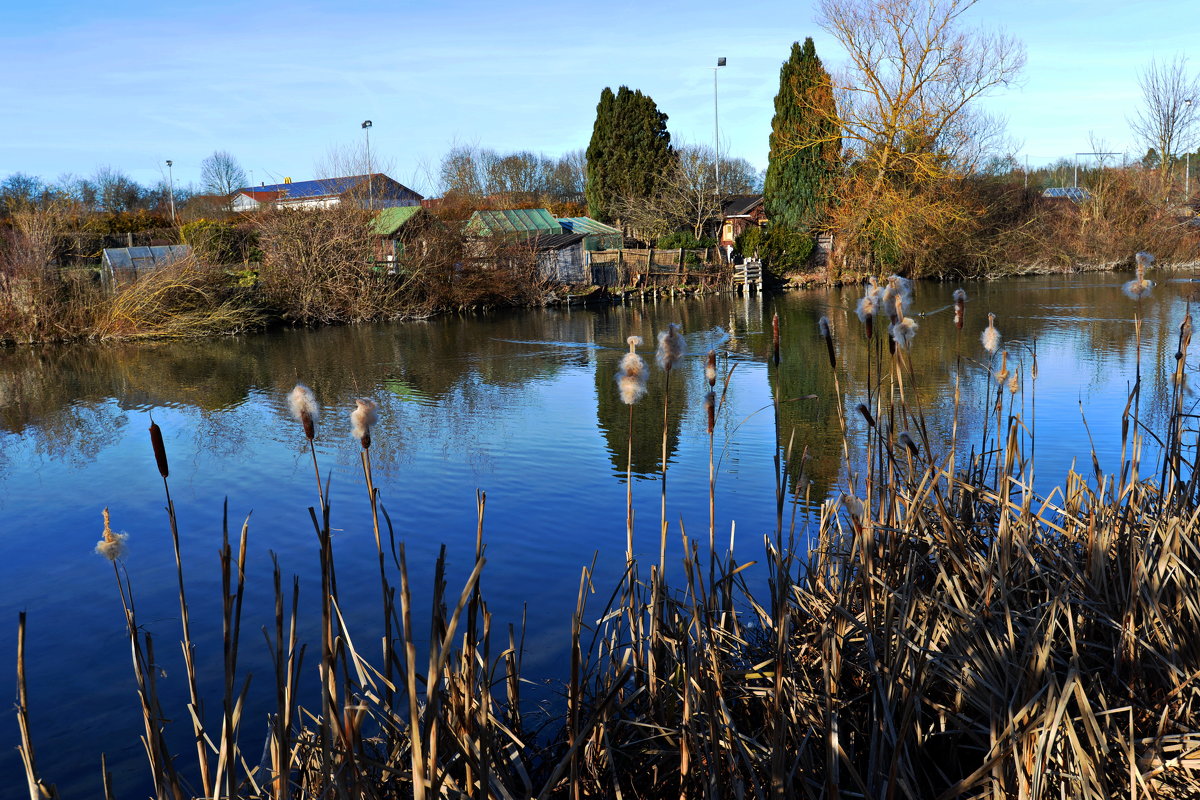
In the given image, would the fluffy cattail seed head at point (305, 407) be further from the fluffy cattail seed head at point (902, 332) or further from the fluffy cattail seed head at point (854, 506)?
the fluffy cattail seed head at point (902, 332)

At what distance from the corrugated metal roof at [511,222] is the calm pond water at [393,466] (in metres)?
10.6

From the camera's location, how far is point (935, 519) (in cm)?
352

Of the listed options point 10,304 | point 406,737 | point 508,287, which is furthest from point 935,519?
point 508,287

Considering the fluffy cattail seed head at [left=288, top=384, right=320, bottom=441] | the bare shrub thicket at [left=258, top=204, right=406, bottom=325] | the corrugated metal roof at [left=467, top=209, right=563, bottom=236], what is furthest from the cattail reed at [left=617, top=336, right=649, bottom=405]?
the corrugated metal roof at [left=467, top=209, right=563, bottom=236]

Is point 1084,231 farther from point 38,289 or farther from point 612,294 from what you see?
point 38,289

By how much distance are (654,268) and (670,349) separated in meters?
29.5

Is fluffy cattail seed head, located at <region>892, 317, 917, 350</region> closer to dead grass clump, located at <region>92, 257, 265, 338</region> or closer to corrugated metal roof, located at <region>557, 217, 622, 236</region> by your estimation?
dead grass clump, located at <region>92, 257, 265, 338</region>

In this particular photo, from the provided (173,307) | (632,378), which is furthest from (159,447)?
(173,307)

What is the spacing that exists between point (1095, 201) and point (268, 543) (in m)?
37.2

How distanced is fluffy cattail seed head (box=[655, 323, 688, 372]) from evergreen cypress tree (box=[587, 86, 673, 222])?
3801 centimetres

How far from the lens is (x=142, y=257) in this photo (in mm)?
Answer: 22547

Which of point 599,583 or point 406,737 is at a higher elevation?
point 406,737

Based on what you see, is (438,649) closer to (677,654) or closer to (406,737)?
(406,737)

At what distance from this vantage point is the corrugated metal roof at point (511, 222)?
27.6 m
